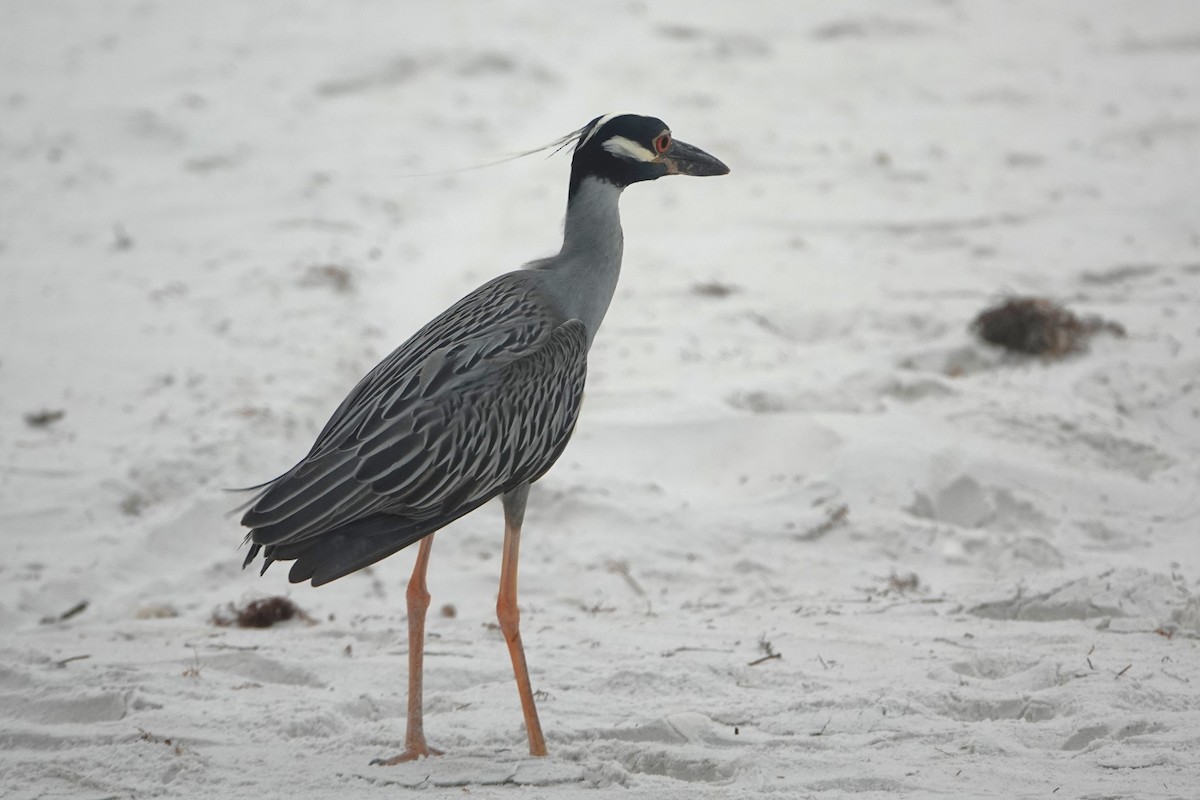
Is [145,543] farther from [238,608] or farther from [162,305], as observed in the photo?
[162,305]

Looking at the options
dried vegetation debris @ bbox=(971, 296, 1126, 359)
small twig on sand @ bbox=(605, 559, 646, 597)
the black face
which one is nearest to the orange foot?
small twig on sand @ bbox=(605, 559, 646, 597)

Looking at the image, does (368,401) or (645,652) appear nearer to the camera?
(368,401)

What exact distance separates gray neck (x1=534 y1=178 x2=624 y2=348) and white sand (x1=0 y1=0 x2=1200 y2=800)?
1296 millimetres

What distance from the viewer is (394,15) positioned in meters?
13.5

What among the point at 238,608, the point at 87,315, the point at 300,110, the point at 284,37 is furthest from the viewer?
the point at 284,37

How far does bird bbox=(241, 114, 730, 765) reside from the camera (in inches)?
158

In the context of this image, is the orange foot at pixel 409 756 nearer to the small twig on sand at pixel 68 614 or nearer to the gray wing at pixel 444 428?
the gray wing at pixel 444 428

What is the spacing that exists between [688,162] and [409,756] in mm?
2394

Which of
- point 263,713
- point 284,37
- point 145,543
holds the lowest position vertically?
point 145,543

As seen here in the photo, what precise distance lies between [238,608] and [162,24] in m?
9.08

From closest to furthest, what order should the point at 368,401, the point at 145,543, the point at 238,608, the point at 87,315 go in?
the point at 368,401 → the point at 238,608 → the point at 145,543 → the point at 87,315

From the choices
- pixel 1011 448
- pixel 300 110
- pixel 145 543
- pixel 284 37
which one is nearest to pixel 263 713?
pixel 145 543

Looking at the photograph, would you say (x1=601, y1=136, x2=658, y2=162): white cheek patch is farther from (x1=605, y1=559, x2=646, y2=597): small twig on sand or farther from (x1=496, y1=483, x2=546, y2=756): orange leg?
(x1=605, y1=559, x2=646, y2=597): small twig on sand

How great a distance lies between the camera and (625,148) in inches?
195
